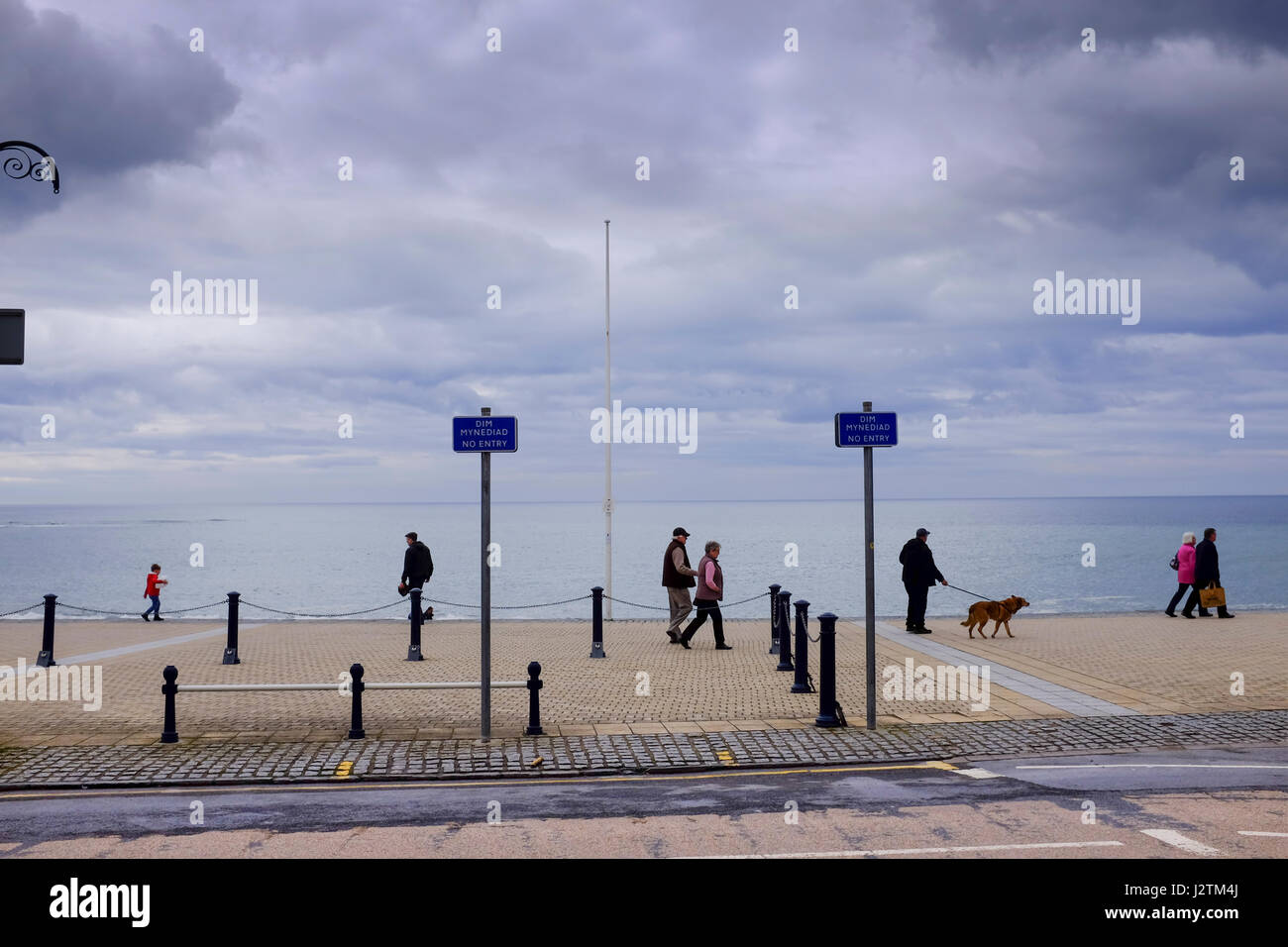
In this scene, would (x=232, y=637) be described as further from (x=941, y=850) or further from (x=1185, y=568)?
(x=1185, y=568)

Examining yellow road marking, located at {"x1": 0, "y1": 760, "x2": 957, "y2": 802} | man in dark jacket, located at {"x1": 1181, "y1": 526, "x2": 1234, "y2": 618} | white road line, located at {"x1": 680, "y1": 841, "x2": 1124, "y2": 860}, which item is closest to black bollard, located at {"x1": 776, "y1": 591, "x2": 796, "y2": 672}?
yellow road marking, located at {"x1": 0, "y1": 760, "x2": 957, "y2": 802}

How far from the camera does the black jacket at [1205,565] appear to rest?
2281 cm

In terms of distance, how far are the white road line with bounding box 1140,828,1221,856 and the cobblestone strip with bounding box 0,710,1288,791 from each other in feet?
9.47

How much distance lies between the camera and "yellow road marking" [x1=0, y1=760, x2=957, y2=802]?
8625 mm

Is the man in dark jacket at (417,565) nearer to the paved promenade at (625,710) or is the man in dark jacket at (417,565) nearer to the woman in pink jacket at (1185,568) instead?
the paved promenade at (625,710)

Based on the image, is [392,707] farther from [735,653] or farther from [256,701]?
[735,653]

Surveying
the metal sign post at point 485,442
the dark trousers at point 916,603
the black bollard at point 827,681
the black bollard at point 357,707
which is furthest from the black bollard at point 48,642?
the dark trousers at point 916,603

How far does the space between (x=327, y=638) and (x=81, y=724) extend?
31.0ft

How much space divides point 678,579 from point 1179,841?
12.7 m

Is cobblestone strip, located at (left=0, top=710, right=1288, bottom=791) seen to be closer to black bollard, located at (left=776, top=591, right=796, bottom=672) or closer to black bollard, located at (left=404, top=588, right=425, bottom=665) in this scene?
black bollard, located at (left=776, top=591, right=796, bottom=672)

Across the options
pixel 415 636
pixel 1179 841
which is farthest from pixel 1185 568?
pixel 1179 841

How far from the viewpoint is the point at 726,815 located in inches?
299

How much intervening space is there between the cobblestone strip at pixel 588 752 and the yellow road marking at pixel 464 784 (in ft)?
0.43

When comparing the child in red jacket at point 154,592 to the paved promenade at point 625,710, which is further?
the child in red jacket at point 154,592
